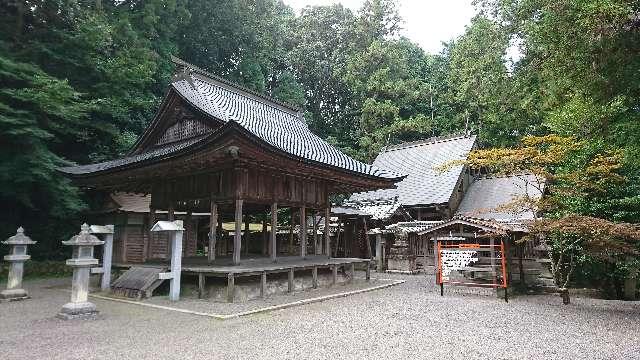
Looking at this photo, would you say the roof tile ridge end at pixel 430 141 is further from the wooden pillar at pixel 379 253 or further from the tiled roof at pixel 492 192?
the wooden pillar at pixel 379 253

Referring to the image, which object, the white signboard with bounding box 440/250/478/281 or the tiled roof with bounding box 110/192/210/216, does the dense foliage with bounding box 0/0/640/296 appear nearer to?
the tiled roof with bounding box 110/192/210/216

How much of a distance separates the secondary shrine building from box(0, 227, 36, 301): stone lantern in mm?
2768

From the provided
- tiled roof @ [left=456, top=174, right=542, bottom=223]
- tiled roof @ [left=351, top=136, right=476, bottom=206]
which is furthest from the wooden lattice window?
tiled roof @ [left=456, top=174, right=542, bottom=223]

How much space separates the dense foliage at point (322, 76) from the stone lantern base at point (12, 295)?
525 centimetres

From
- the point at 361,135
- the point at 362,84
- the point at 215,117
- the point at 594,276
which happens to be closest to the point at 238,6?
the point at 362,84

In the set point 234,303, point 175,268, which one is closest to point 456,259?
point 234,303

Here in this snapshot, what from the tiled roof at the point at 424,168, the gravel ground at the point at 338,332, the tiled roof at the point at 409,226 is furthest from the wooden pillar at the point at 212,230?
the tiled roof at the point at 424,168

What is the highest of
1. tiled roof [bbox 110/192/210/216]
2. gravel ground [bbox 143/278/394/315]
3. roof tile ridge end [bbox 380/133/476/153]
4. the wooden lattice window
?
roof tile ridge end [bbox 380/133/476/153]

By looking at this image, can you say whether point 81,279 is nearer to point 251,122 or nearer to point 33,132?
point 251,122

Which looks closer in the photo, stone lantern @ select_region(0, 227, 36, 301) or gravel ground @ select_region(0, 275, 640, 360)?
gravel ground @ select_region(0, 275, 640, 360)

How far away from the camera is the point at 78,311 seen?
Result: 26.8 ft

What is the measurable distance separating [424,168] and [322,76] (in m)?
18.4

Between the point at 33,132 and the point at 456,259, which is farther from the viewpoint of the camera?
the point at 33,132

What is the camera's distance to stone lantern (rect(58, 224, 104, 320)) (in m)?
8.17
